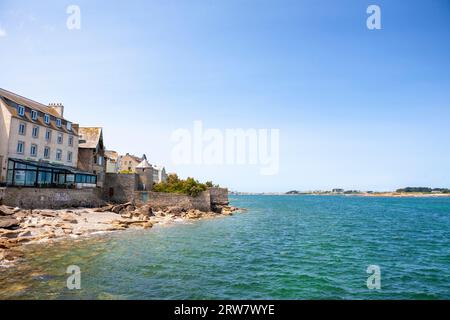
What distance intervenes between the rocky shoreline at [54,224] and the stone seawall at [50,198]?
2.27m

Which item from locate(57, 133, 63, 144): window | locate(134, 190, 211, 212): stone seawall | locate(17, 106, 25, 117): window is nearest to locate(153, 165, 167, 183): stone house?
locate(134, 190, 211, 212): stone seawall

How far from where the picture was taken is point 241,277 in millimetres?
19953

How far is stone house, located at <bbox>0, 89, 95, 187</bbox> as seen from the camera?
40.0 metres

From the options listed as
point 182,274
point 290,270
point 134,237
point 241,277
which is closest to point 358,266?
point 290,270

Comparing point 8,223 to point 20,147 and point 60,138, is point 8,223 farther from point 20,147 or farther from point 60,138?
point 60,138

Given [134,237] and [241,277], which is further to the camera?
[134,237]

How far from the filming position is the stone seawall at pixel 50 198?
36.7 meters

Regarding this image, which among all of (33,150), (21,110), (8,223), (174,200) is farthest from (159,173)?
(8,223)

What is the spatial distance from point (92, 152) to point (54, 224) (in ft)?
85.6

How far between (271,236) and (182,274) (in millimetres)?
21263

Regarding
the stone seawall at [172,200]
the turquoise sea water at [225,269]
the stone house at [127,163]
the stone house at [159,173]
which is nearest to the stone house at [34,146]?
the stone seawall at [172,200]

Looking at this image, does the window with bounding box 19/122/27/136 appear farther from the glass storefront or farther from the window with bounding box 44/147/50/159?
the window with bounding box 44/147/50/159
